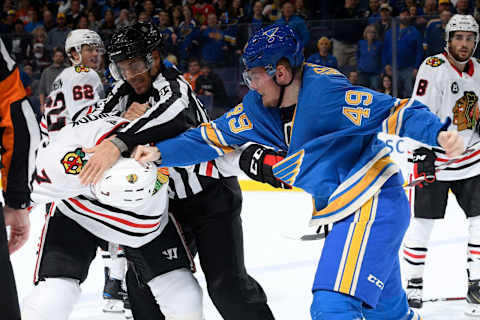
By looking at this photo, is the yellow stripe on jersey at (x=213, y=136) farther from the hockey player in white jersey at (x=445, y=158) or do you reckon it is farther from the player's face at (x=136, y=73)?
the hockey player in white jersey at (x=445, y=158)

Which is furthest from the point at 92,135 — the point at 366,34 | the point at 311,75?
the point at 366,34

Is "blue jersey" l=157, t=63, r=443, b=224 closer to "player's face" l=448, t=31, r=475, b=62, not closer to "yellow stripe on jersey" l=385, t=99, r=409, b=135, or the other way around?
"yellow stripe on jersey" l=385, t=99, r=409, b=135

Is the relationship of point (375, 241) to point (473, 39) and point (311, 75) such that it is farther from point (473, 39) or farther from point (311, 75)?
point (473, 39)

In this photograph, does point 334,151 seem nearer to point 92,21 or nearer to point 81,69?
point 81,69

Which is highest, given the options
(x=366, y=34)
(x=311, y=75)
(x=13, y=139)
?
(x=311, y=75)

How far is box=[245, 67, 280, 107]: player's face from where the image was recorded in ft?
7.06

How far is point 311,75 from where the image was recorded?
2.14 meters

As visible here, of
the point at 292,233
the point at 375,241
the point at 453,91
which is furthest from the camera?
the point at 292,233

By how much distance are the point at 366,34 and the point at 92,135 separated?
4.59 m

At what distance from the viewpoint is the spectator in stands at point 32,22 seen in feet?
30.6

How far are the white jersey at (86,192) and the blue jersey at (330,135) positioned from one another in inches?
7.8

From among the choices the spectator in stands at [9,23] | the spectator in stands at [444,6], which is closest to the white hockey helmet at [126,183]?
the spectator in stands at [444,6]

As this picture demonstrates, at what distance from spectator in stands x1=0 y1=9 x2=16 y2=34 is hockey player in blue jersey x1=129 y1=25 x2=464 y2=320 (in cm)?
778

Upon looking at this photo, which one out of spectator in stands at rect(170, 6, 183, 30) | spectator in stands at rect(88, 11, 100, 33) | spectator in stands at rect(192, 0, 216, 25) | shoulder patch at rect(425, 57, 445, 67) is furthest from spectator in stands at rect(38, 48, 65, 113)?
shoulder patch at rect(425, 57, 445, 67)
